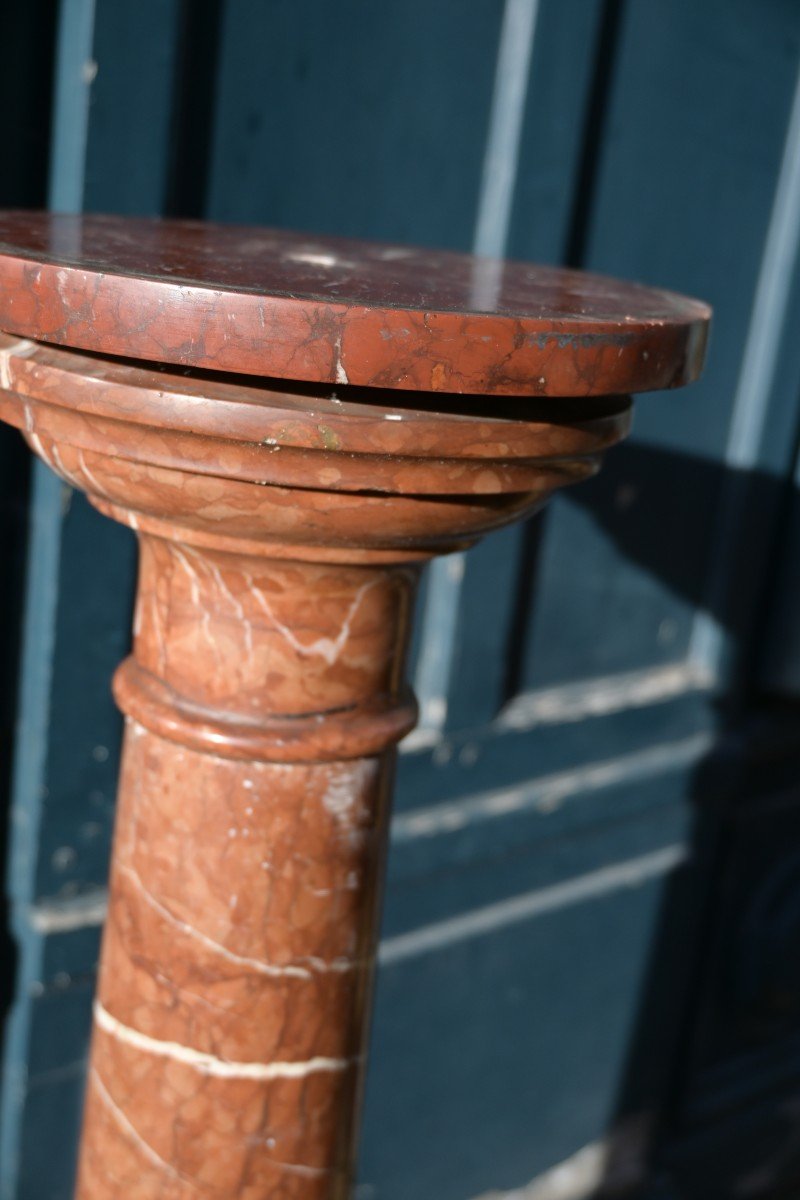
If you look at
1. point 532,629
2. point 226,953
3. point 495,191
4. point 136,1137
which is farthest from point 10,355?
point 532,629

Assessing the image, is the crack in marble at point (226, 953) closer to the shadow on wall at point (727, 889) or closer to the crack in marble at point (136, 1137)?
the crack in marble at point (136, 1137)

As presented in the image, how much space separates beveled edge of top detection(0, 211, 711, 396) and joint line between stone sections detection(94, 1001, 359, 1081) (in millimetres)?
474

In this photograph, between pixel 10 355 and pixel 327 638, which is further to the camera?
pixel 327 638

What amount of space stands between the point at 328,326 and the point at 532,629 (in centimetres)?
115

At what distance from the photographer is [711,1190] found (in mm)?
2338

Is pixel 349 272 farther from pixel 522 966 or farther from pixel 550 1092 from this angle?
pixel 550 1092

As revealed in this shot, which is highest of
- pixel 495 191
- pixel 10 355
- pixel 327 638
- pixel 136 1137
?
pixel 495 191

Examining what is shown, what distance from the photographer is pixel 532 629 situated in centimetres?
176

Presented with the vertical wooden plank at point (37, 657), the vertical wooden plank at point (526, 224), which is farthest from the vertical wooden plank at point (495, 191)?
the vertical wooden plank at point (37, 657)

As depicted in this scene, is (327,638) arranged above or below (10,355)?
below

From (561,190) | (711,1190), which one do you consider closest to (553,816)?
(561,190)

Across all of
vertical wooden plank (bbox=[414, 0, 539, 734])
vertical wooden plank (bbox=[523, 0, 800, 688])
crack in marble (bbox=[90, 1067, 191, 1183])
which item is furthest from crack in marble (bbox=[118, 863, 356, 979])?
vertical wooden plank (bbox=[523, 0, 800, 688])

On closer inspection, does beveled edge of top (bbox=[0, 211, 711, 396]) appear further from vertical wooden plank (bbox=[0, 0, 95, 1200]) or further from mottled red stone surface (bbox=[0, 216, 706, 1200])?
vertical wooden plank (bbox=[0, 0, 95, 1200])

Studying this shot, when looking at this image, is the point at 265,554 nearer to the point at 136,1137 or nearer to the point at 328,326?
the point at 328,326
